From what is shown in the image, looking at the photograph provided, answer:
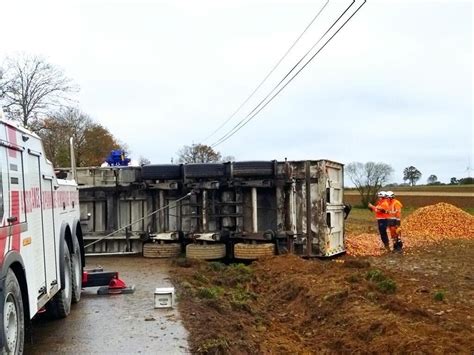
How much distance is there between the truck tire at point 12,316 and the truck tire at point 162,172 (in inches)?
340

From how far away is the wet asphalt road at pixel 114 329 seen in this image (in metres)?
5.93

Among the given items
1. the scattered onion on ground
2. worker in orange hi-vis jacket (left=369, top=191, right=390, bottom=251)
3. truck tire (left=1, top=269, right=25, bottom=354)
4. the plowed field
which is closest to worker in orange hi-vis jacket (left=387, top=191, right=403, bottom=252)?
worker in orange hi-vis jacket (left=369, top=191, right=390, bottom=251)

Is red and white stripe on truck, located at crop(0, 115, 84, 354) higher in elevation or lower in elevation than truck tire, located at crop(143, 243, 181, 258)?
higher

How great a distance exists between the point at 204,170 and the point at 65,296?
20.4ft

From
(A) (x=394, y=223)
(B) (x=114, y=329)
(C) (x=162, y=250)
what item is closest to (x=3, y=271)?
(B) (x=114, y=329)

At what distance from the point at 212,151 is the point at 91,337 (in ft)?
170

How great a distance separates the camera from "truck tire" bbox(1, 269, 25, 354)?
440cm

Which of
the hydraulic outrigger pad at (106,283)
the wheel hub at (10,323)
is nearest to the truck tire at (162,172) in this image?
the hydraulic outrigger pad at (106,283)

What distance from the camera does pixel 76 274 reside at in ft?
27.3

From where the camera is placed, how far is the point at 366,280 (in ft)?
31.9

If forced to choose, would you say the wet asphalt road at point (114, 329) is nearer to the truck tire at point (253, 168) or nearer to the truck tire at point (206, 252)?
the truck tire at point (206, 252)

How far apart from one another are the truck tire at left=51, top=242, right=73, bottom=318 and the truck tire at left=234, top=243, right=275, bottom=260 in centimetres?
549

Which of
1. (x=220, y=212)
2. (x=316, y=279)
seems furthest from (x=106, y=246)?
(x=316, y=279)

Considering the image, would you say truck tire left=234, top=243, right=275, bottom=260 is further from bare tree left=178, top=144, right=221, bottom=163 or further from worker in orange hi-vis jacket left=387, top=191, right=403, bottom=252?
bare tree left=178, top=144, right=221, bottom=163
